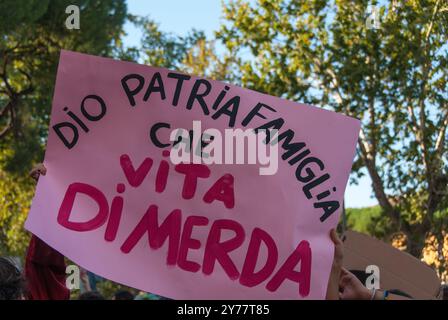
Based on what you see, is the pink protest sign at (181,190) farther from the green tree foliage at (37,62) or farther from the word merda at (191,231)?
the green tree foliage at (37,62)

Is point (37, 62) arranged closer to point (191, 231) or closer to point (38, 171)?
point (38, 171)

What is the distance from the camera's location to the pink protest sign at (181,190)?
3631mm

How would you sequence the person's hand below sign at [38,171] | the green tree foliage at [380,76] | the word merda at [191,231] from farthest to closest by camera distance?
1. the green tree foliage at [380,76]
2. the person's hand below sign at [38,171]
3. the word merda at [191,231]

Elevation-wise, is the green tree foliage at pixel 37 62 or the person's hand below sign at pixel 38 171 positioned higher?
the green tree foliage at pixel 37 62

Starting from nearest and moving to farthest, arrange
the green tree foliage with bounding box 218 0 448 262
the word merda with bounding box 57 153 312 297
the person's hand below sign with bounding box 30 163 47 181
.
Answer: the word merda with bounding box 57 153 312 297
the person's hand below sign with bounding box 30 163 47 181
the green tree foliage with bounding box 218 0 448 262

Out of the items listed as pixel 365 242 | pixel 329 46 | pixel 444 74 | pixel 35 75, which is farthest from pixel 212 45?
pixel 365 242

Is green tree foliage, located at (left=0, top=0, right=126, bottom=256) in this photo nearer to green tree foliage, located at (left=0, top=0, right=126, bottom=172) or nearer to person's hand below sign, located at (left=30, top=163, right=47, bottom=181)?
green tree foliage, located at (left=0, top=0, right=126, bottom=172)

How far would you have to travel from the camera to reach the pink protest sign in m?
3.63

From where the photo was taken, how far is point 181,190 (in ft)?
12.4

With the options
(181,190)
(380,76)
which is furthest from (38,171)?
(380,76)

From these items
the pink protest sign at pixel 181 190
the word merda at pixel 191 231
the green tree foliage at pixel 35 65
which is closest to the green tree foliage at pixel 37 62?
the green tree foliage at pixel 35 65

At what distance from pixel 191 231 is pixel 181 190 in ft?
0.62

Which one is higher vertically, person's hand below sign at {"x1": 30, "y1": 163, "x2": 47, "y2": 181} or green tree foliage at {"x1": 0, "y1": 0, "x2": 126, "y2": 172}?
green tree foliage at {"x1": 0, "y1": 0, "x2": 126, "y2": 172}

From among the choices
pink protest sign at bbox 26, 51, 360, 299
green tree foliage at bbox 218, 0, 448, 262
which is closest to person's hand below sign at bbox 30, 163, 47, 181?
pink protest sign at bbox 26, 51, 360, 299
